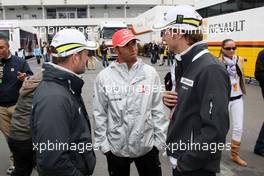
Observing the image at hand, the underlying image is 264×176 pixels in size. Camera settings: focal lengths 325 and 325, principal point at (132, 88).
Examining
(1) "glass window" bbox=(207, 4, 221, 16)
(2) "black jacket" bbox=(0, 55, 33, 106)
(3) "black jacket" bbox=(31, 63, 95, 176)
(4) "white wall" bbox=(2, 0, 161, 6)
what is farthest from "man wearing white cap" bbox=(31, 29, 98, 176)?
(4) "white wall" bbox=(2, 0, 161, 6)

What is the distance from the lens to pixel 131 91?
130 inches

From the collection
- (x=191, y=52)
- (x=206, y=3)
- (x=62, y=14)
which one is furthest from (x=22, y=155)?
(x=62, y=14)

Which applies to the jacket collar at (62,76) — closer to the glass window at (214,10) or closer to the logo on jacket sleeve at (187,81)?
the logo on jacket sleeve at (187,81)

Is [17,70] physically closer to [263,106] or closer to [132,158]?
[132,158]

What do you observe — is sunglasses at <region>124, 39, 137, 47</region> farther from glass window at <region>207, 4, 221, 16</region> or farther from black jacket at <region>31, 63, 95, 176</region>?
glass window at <region>207, 4, 221, 16</region>

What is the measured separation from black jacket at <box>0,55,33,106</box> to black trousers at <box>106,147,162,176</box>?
212 centimetres

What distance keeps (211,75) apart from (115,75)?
4.45ft

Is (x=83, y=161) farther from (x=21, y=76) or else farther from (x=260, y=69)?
(x=260, y=69)

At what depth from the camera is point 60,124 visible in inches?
88.6

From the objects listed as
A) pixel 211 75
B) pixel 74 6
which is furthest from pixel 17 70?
pixel 74 6

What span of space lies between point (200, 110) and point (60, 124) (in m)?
0.99

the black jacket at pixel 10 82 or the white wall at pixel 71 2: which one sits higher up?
the white wall at pixel 71 2

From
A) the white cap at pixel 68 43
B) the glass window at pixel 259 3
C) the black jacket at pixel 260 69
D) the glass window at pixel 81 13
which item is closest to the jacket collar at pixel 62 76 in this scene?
the white cap at pixel 68 43

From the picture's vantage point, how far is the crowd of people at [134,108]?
2246 mm
